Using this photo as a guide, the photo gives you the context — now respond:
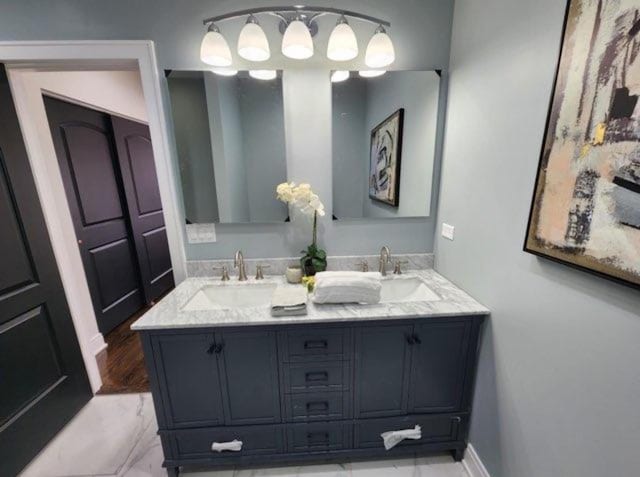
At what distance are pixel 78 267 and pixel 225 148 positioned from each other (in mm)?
1560

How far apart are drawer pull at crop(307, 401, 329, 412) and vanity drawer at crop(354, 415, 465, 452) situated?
0.60ft

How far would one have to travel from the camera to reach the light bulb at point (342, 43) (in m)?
1.27

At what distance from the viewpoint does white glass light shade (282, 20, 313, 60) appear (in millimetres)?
1240

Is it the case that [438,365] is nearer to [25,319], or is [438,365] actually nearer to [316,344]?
[316,344]

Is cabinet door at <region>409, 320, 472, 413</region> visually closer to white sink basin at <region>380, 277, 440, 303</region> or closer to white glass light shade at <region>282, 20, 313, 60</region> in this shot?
white sink basin at <region>380, 277, 440, 303</region>

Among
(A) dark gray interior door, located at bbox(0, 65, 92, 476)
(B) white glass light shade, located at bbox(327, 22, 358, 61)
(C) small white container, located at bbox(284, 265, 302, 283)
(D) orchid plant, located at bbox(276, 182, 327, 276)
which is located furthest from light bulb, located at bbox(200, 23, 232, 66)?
(C) small white container, located at bbox(284, 265, 302, 283)

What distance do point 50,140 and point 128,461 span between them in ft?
6.64

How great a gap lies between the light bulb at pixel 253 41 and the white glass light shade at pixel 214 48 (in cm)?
8

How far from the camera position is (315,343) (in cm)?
119

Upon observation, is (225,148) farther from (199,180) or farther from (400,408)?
(400,408)

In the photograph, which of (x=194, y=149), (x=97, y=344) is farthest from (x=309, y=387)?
(x=97, y=344)

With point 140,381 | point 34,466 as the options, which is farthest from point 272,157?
point 34,466

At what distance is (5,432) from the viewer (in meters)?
1.26

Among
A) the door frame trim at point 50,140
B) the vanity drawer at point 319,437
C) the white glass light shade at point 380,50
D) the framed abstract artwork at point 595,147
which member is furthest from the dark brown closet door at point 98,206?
the framed abstract artwork at point 595,147
